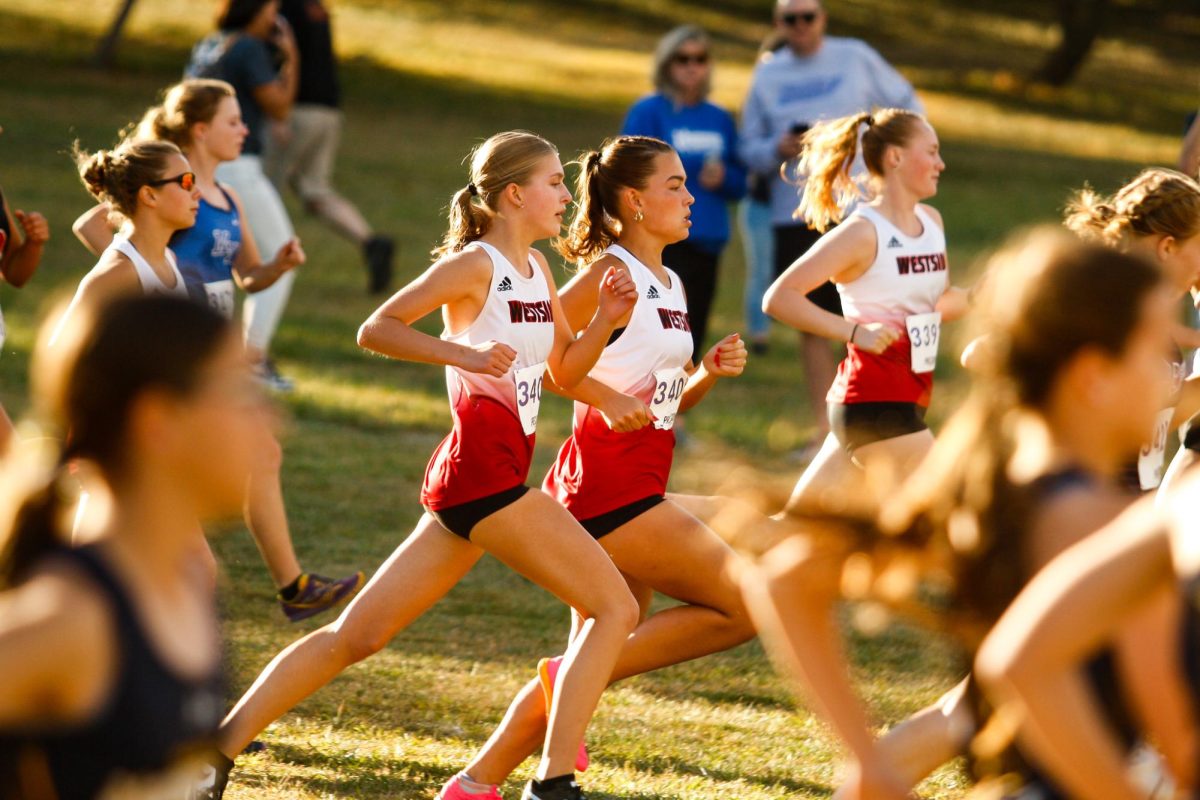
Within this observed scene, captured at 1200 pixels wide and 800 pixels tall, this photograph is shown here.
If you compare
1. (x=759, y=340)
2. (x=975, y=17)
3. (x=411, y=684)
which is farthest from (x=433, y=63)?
(x=411, y=684)

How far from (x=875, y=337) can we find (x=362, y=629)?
1877 millimetres

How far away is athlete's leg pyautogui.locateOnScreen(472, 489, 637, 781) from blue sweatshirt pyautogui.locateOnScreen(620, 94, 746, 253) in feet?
16.1

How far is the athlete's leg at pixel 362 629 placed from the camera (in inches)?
159

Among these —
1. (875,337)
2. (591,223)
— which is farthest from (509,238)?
(875,337)

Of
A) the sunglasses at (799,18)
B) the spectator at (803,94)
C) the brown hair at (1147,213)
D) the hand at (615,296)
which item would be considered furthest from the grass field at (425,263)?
the sunglasses at (799,18)

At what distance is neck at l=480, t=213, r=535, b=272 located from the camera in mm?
4352

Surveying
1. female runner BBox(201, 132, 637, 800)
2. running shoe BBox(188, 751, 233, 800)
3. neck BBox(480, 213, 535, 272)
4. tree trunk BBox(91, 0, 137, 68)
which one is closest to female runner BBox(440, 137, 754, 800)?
female runner BBox(201, 132, 637, 800)

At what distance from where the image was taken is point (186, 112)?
6.06m

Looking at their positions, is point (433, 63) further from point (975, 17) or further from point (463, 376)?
point (463, 376)

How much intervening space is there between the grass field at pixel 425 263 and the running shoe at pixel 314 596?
0.45 feet

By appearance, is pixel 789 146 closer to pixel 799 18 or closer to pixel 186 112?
pixel 799 18

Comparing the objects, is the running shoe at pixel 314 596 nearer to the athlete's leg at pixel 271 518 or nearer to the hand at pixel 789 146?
the athlete's leg at pixel 271 518

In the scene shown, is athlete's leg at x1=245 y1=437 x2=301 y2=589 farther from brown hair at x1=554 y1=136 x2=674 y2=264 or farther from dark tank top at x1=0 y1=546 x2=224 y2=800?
dark tank top at x1=0 y1=546 x2=224 y2=800

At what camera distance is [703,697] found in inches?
217
